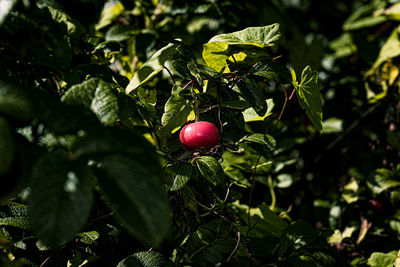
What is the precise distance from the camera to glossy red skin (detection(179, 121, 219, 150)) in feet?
2.39

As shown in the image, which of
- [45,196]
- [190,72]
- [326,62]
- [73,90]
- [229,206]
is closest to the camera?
[45,196]

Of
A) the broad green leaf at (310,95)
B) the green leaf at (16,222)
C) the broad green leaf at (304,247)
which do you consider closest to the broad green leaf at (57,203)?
the green leaf at (16,222)

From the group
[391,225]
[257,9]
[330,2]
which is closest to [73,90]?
[391,225]

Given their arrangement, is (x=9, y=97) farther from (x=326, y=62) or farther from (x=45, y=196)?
(x=326, y=62)

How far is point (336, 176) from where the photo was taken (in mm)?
1502

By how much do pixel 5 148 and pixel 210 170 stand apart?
0.37m

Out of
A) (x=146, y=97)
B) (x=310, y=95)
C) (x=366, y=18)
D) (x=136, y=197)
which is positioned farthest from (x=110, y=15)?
(x=366, y=18)

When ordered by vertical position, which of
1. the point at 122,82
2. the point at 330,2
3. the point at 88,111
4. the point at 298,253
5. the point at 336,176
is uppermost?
the point at 88,111

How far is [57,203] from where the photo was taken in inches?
14.1

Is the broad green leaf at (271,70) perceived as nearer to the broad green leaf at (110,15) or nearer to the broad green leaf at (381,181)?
the broad green leaf at (381,181)

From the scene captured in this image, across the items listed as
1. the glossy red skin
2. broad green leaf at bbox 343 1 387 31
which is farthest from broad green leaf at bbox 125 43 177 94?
broad green leaf at bbox 343 1 387 31

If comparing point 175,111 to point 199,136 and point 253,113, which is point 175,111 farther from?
point 253,113

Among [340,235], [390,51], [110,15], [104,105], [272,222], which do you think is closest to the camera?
[104,105]

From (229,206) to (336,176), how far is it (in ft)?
2.32
